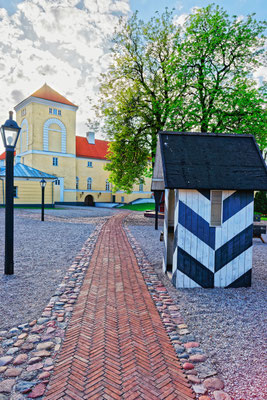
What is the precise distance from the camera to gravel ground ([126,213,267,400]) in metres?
2.42

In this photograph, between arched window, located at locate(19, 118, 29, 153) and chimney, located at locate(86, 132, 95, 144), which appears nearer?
arched window, located at locate(19, 118, 29, 153)

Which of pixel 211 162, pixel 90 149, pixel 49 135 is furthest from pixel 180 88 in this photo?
pixel 90 149

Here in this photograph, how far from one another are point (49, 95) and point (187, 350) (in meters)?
39.2

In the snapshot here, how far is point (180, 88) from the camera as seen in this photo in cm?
1554

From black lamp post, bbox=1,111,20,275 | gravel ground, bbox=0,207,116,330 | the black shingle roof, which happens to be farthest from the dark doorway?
the black shingle roof

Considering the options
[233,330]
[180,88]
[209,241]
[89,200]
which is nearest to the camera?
[233,330]

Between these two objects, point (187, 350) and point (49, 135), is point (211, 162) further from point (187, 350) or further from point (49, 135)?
point (49, 135)

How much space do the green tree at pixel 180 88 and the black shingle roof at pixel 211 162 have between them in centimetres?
910

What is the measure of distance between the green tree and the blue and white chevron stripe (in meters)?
10.1

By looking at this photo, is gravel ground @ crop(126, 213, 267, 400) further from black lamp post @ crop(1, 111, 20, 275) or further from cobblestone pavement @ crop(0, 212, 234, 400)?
black lamp post @ crop(1, 111, 20, 275)

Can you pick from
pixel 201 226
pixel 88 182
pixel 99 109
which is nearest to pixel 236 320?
pixel 201 226

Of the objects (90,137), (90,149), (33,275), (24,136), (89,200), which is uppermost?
(90,137)

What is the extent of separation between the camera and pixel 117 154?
59.2ft

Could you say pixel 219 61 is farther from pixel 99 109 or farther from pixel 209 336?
pixel 209 336
